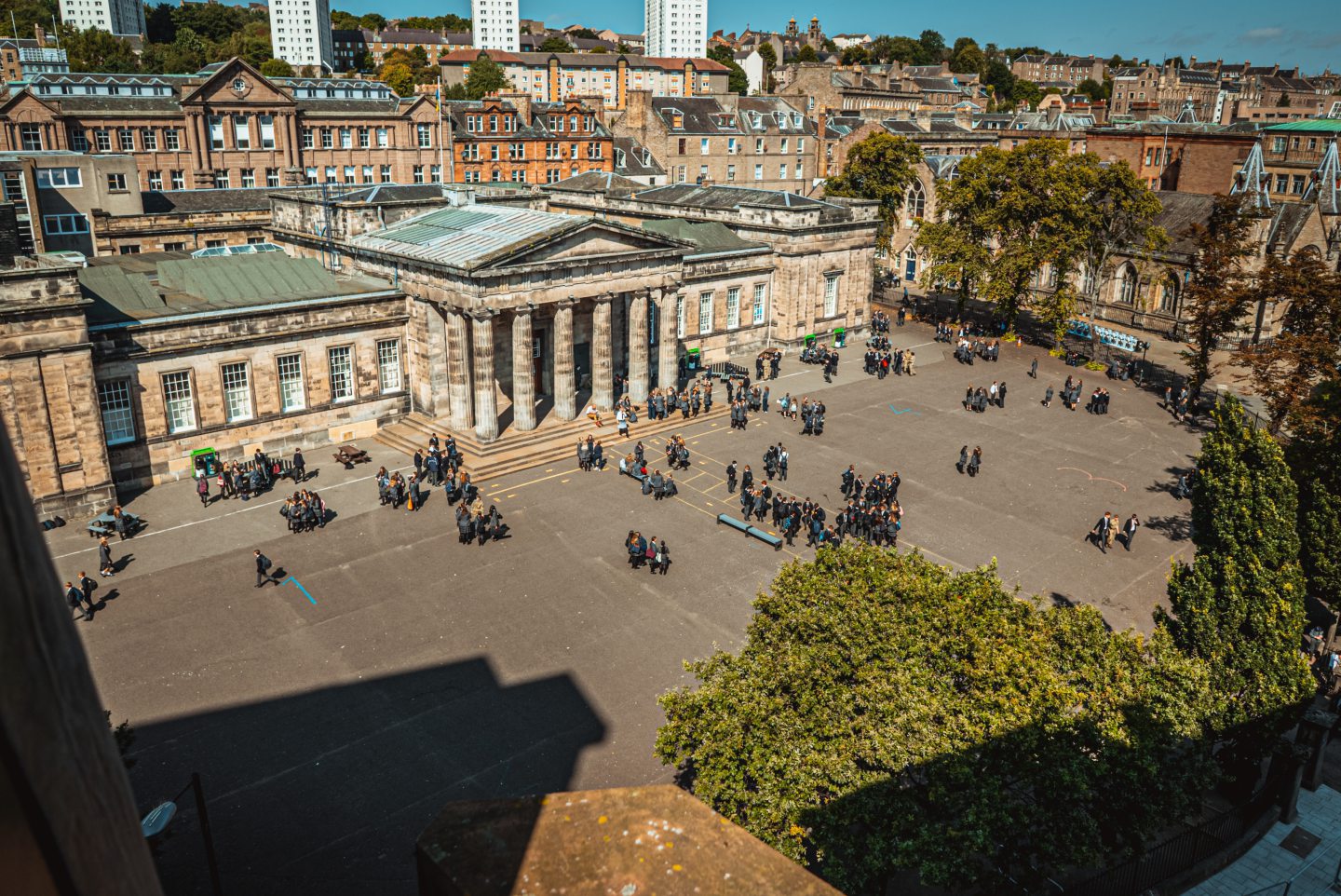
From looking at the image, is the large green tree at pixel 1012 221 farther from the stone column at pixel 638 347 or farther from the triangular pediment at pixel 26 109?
the triangular pediment at pixel 26 109

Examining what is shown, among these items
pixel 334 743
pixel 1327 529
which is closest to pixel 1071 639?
pixel 1327 529

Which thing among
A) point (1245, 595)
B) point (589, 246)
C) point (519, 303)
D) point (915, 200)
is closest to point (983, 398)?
point (589, 246)

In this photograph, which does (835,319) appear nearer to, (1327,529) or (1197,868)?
(1327,529)

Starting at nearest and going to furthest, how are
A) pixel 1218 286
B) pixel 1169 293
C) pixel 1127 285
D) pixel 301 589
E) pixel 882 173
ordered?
1. pixel 301 589
2. pixel 1218 286
3. pixel 1169 293
4. pixel 1127 285
5. pixel 882 173

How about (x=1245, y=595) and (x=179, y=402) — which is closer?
(x=1245, y=595)

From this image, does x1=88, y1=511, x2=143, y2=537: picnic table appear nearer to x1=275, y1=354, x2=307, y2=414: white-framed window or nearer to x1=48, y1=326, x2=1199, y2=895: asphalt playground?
x1=48, y1=326, x2=1199, y2=895: asphalt playground

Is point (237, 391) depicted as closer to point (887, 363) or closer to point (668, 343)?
point (668, 343)
